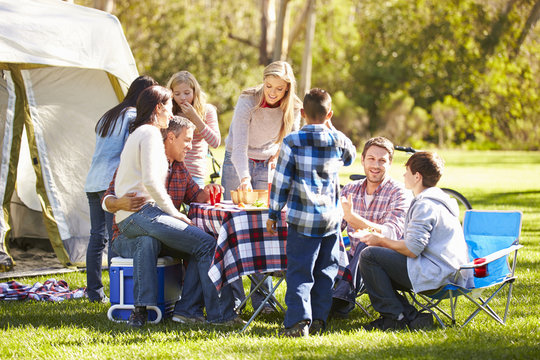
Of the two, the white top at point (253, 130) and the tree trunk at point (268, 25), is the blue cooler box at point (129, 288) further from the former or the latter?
the tree trunk at point (268, 25)

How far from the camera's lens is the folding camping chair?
438cm

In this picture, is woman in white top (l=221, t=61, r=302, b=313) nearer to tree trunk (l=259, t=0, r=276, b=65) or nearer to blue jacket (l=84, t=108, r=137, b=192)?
blue jacket (l=84, t=108, r=137, b=192)

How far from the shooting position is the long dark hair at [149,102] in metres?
4.65

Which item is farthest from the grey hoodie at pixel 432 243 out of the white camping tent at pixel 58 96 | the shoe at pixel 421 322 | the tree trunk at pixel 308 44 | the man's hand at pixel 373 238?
the tree trunk at pixel 308 44

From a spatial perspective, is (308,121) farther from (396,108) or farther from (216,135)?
(396,108)

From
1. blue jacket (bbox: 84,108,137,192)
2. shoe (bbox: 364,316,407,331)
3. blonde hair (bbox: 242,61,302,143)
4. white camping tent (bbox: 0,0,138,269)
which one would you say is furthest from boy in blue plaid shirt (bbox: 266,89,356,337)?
white camping tent (bbox: 0,0,138,269)

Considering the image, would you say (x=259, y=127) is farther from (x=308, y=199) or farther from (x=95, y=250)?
(x=95, y=250)

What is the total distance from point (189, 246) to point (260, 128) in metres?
1.23

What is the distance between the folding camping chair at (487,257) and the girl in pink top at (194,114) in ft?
6.45

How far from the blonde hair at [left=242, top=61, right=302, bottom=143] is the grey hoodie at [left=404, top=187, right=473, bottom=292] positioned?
4.34 feet

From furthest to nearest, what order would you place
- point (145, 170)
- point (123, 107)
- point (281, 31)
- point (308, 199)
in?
1. point (281, 31)
2. point (123, 107)
3. point (145, 170)
4. point (308, 199)

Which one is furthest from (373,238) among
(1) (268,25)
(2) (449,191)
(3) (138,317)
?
(1) (268,25)

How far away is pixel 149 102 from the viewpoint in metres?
4.66

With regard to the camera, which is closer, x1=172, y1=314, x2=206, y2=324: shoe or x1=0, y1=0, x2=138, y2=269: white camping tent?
x1=172, y1=314, x2=206, y2=324: shoe
